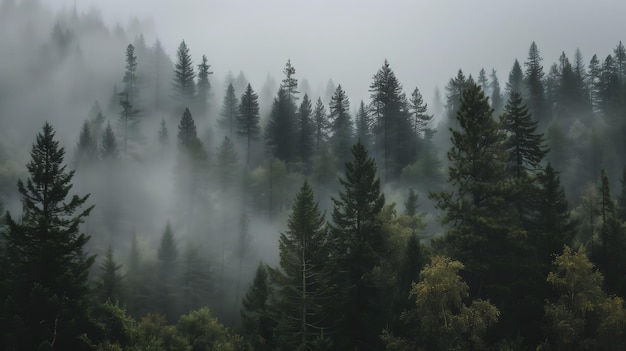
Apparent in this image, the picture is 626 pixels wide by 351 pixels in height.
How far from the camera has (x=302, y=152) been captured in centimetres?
8569

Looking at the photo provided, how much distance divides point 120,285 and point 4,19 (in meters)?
159

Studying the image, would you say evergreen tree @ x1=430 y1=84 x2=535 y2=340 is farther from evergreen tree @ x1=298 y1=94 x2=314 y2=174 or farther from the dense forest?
evergreen tree @ x1=298 y1=94 x2=314 y2=174

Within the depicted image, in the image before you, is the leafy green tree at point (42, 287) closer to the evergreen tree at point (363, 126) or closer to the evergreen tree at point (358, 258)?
the evergreen tree at point (358, 258)

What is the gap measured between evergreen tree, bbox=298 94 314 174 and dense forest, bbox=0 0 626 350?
1.53 feet

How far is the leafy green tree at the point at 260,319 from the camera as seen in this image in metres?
36.4

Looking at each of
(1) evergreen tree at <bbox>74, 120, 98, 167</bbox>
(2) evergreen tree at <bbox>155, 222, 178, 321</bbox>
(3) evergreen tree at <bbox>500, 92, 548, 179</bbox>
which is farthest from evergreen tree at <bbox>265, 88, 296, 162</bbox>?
(3) evergreen tree at <bbox>500, 92, 548, 179</bbox>

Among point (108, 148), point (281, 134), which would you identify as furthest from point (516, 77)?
point (108, 148)

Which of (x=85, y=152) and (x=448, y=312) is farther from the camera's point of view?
(x=85, y=152)

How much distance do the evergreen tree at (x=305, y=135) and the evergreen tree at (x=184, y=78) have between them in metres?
38.0

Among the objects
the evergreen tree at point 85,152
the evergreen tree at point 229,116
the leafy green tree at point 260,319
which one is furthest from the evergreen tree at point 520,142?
the evergreen tree at point 229,116

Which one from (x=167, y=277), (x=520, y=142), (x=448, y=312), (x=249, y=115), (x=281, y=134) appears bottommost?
(x=448, y=312)

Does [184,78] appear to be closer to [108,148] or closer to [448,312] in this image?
[108,148]

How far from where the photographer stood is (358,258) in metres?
36.3

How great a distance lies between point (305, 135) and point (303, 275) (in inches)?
2175
